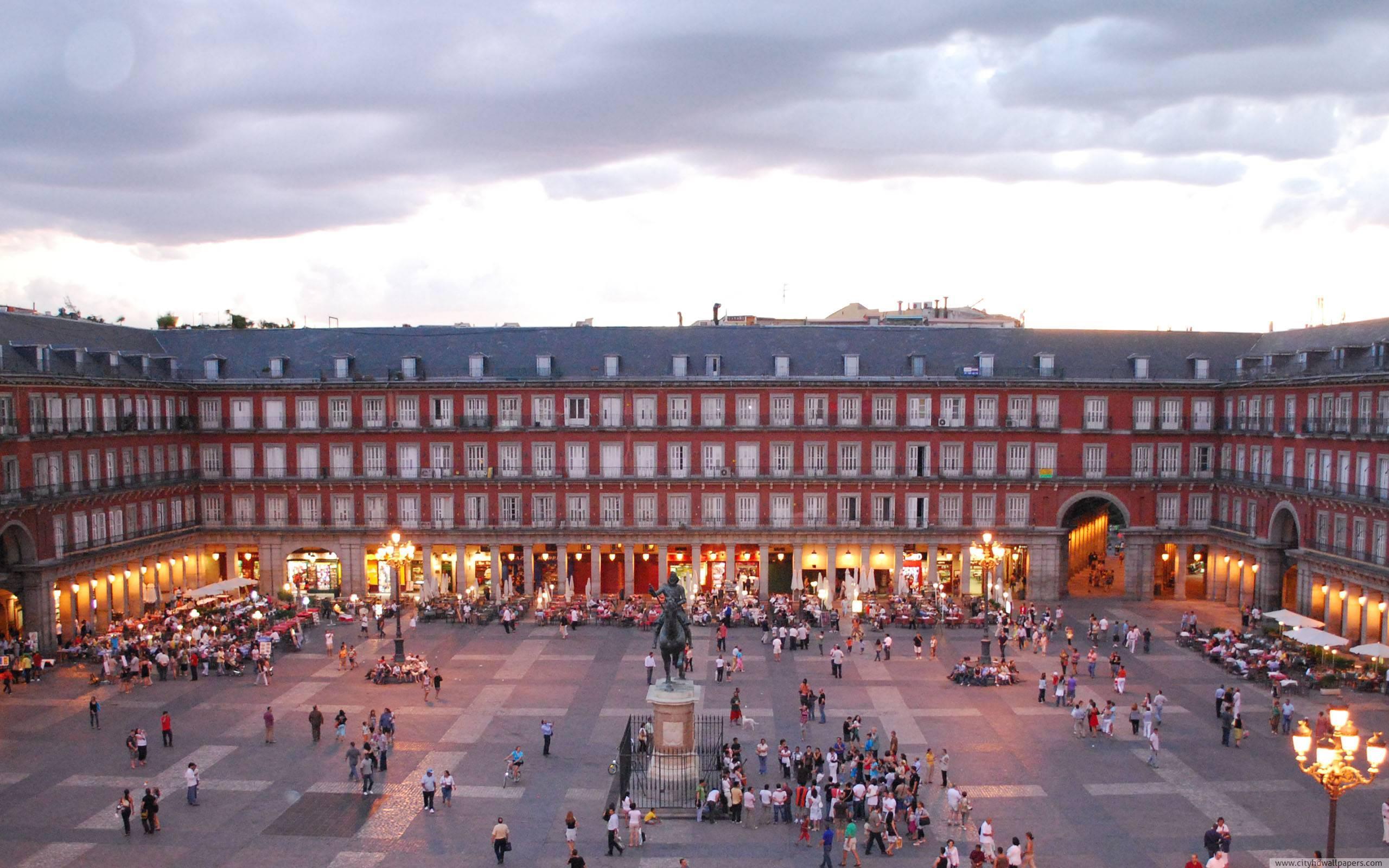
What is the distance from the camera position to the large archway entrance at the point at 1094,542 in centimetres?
6269

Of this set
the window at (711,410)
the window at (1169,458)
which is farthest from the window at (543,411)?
the window at (1169,458)

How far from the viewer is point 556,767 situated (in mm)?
33562

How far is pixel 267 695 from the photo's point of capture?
42094 millimetres

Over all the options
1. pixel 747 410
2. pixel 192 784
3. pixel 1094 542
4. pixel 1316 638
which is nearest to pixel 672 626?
pixel 192 784

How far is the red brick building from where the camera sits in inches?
2447

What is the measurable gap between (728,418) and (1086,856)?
127 feet

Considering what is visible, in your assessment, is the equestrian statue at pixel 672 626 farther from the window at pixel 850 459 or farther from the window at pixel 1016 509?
the window at pixel 1016 509

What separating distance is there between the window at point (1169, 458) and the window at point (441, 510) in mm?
39830

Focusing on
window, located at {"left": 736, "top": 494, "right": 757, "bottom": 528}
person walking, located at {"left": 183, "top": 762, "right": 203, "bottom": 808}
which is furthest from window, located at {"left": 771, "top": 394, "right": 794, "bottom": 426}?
person walking, located at {"left": 183, "top": 762, "right": 203, "bottom": 808}

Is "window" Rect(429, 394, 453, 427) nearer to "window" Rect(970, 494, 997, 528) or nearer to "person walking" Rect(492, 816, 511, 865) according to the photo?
"window" Rect(970, 494, 997, 528)

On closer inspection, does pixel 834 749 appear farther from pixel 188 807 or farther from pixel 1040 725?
pixel 188 807

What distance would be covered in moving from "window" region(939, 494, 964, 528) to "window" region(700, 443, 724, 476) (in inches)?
541

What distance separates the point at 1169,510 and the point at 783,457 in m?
24.3

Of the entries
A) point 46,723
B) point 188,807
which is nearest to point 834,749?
point 188,807
